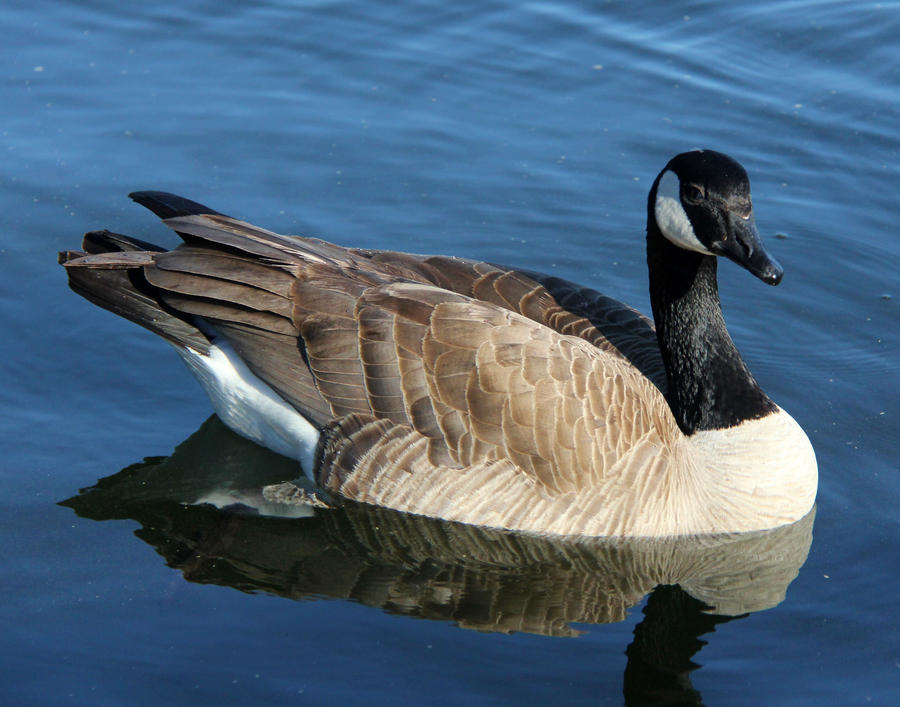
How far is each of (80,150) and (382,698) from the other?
6.49 metres

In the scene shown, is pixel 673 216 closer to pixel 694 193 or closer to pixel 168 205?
pixel 694 193

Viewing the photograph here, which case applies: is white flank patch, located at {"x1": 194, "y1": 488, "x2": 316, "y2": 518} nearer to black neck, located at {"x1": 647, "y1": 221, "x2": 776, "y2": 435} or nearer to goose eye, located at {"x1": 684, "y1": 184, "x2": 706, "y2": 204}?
black neck, located at {"x1": 647, "y1": 221, "x2": 776, "y2": 435}

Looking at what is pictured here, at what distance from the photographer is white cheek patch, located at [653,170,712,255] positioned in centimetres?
669

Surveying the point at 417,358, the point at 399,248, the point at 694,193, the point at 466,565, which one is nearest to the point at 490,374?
the point at 417,358

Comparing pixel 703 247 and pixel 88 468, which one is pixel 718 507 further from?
pixel 88 468

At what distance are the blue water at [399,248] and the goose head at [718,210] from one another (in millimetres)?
1774

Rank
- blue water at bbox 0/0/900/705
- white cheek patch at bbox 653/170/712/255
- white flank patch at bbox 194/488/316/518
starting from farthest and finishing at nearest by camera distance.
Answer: white flank patch at bbox 194/488/316/518 < white cheek patch at bbox 653/170/712/255 < blue water at bbox 0/0/900/705

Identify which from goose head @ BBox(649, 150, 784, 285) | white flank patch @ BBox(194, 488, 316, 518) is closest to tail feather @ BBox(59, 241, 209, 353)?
white flank patch @ BBox(194, 488, 316, 518)

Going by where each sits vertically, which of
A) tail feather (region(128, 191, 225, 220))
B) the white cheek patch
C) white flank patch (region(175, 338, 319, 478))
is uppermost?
the white cheek patch

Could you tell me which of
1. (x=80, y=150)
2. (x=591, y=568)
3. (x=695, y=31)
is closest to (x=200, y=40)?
(x=80, y=150)

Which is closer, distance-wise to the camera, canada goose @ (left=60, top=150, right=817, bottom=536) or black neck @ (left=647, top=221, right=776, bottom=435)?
canada goose @ (left=60, top=150, right=817, bottom=536)

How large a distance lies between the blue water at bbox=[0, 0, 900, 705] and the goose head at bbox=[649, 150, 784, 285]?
5.82 ft

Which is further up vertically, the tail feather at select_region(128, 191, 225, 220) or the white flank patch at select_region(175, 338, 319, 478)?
the tail feather at select_region(128, 191, 225, 220)

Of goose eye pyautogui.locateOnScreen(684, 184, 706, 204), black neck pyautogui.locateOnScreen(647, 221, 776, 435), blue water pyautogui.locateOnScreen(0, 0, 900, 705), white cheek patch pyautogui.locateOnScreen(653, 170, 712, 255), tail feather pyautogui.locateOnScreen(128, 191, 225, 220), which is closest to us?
blue water pyautogui.locateOnScreen(0, 0, 900, 705)
